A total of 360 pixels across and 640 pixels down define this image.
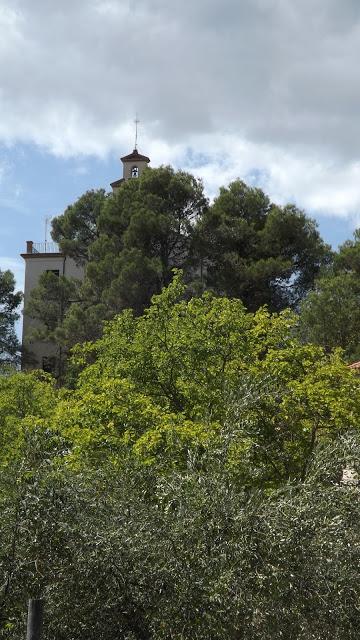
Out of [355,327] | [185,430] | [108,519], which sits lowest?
[108,519]

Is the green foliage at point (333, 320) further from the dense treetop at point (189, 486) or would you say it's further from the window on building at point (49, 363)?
the window on building at point (49, 363)

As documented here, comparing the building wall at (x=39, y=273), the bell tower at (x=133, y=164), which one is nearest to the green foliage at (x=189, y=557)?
the building wall at (x=39, y=273)

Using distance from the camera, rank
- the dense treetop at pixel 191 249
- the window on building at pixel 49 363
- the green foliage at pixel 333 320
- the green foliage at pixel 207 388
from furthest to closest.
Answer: the window on building at pixel 49 363
the dense treetop at pixel 191 249
the green foliage at pixel 333 320
the green foliage at pixel 207 388

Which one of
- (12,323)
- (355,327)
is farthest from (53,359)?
(355,327)

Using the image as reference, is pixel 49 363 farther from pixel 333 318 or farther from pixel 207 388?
pixel 207 388


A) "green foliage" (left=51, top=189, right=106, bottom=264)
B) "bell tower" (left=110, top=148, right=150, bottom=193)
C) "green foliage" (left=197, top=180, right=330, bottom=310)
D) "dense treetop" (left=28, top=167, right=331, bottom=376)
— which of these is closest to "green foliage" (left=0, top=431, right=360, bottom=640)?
"dense treetop" (left=28, top=167, right=331, bottom=376)

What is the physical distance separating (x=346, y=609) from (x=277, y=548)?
88 centimetres

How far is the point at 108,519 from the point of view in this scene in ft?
25.0

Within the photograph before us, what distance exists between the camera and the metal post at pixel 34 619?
308 inches

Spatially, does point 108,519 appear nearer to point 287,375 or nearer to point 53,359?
point 287,375

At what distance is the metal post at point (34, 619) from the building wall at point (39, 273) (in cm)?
3397

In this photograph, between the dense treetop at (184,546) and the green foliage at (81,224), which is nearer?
the dense treetop at (184,546)

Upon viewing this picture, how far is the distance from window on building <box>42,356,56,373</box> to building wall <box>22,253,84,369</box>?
140 mm

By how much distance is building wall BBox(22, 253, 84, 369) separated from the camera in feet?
137
